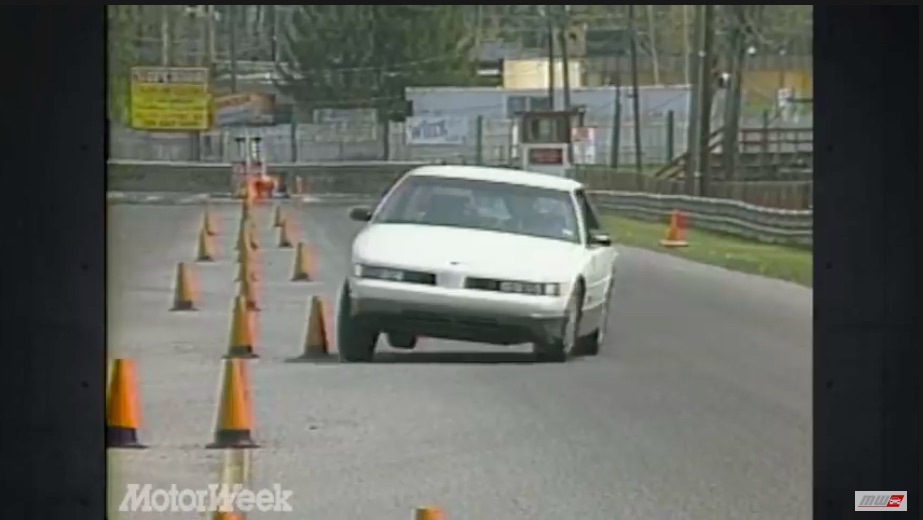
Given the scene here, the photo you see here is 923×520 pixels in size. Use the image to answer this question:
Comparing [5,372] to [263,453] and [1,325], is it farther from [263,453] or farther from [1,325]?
[263,453]

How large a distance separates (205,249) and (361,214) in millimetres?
392

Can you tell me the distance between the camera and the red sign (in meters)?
5.55

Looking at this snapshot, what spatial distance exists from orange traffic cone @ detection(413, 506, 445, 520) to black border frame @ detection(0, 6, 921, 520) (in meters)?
0.77

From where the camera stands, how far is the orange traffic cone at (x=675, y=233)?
18.2 feet

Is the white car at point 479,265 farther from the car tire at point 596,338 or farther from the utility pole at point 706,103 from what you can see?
the utility pole at point 706,103

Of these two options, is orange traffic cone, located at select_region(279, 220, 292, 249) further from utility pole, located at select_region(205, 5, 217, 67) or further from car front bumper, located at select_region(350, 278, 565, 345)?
utility pole, located at select_region(205, 5, 217, 67)

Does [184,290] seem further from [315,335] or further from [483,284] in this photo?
[483,284]

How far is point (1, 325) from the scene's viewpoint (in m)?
5.46

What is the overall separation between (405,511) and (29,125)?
1300mm

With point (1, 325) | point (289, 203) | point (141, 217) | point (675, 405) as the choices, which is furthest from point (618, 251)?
point (1, 325)

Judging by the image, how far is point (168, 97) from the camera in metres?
5.46

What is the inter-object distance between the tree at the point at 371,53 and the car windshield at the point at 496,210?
27 cm
